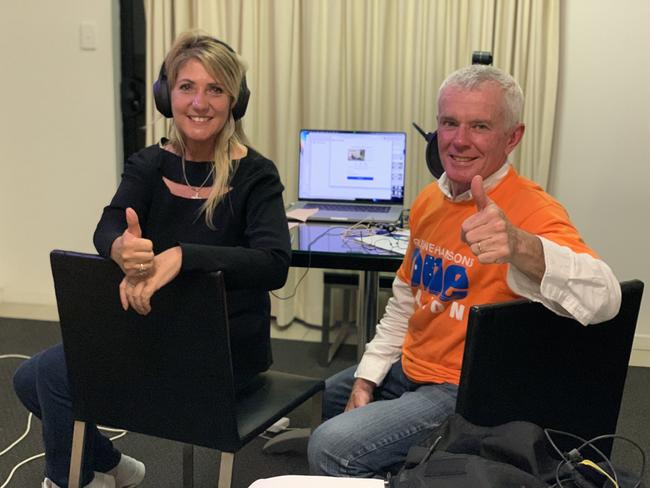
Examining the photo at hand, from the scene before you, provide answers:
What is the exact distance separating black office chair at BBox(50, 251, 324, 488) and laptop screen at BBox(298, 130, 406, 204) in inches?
59.6

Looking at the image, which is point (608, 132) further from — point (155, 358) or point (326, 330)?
point (155, 358)

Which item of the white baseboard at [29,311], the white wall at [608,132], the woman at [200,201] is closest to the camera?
the woman at [200,201]

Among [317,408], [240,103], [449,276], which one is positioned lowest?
[317,408]

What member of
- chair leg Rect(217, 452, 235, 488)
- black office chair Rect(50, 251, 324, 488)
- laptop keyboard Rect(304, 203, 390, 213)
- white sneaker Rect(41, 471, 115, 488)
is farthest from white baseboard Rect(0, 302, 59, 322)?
chair leg Rect(217, 452, 235, 488)

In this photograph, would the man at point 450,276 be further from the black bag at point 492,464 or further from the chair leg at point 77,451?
the chair leg at point 77,451

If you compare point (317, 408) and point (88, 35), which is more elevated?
point (88, 35)

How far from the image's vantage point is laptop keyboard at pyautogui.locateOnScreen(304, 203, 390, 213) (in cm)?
279

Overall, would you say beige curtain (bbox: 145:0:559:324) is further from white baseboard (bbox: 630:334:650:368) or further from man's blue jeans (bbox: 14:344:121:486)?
man's blue jeans (bbox: 14:344:121:486)

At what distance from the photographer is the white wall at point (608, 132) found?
312 centimetres

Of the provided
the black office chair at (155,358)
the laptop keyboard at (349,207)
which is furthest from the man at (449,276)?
the laptop keyboard at (349,207)

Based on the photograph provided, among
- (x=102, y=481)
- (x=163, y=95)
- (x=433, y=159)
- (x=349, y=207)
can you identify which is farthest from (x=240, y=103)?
(x=349, y=207)

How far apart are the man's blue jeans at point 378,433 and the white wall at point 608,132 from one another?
209 centimetres

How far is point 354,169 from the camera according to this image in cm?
287

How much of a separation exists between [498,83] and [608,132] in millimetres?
1974
